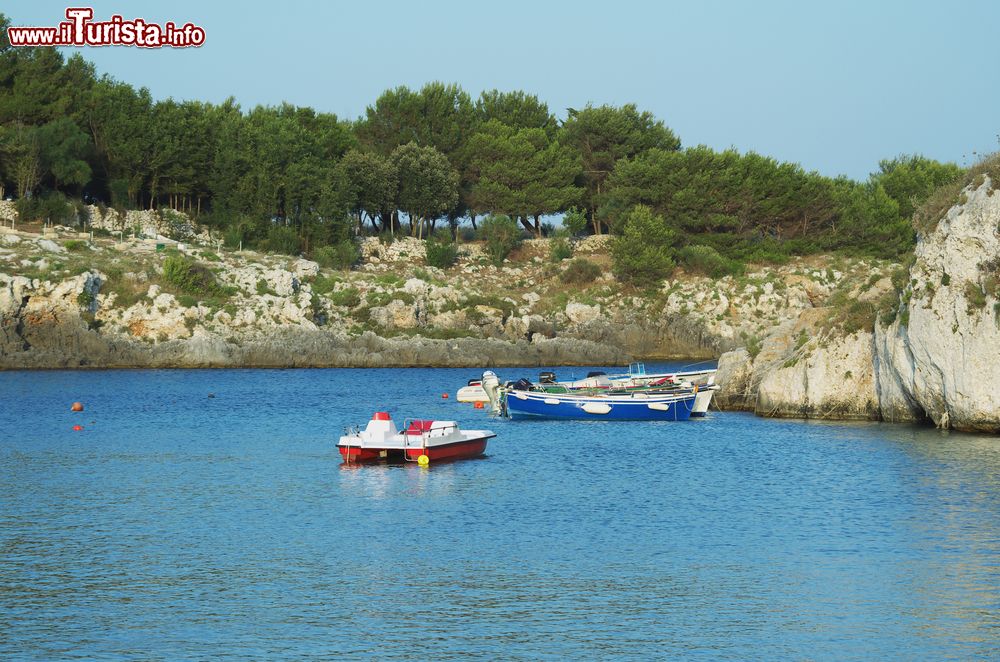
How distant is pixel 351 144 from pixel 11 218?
36150mm

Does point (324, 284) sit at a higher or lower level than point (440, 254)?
lower

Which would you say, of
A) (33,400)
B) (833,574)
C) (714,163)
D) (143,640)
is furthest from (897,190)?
(143,640)

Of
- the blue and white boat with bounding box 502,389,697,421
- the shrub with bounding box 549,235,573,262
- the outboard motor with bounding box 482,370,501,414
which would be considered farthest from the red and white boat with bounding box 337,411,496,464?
the shrub with bounding box 549,235,573,262

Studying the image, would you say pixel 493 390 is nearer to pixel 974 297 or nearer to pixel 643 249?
pixel 974 297

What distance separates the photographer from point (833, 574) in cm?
2436

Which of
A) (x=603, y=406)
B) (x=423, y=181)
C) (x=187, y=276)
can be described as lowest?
(x=603, y=406)

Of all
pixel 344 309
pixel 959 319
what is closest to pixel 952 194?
pixel 959 319

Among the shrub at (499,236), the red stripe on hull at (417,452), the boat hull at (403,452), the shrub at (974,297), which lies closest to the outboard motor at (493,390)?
the red stripe on hull at (417,452)

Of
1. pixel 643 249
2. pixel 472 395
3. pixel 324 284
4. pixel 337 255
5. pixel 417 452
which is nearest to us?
pixel 417 452

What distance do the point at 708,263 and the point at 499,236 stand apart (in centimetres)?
2274

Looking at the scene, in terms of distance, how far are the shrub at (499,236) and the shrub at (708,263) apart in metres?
18.8

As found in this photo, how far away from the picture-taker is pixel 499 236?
118 metres

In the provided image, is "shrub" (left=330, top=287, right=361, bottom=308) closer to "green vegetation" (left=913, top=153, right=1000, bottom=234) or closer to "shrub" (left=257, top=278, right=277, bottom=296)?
"shrub" (left=257, top=278, right=277, bottom=296)

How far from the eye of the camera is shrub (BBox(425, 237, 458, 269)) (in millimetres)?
113375
